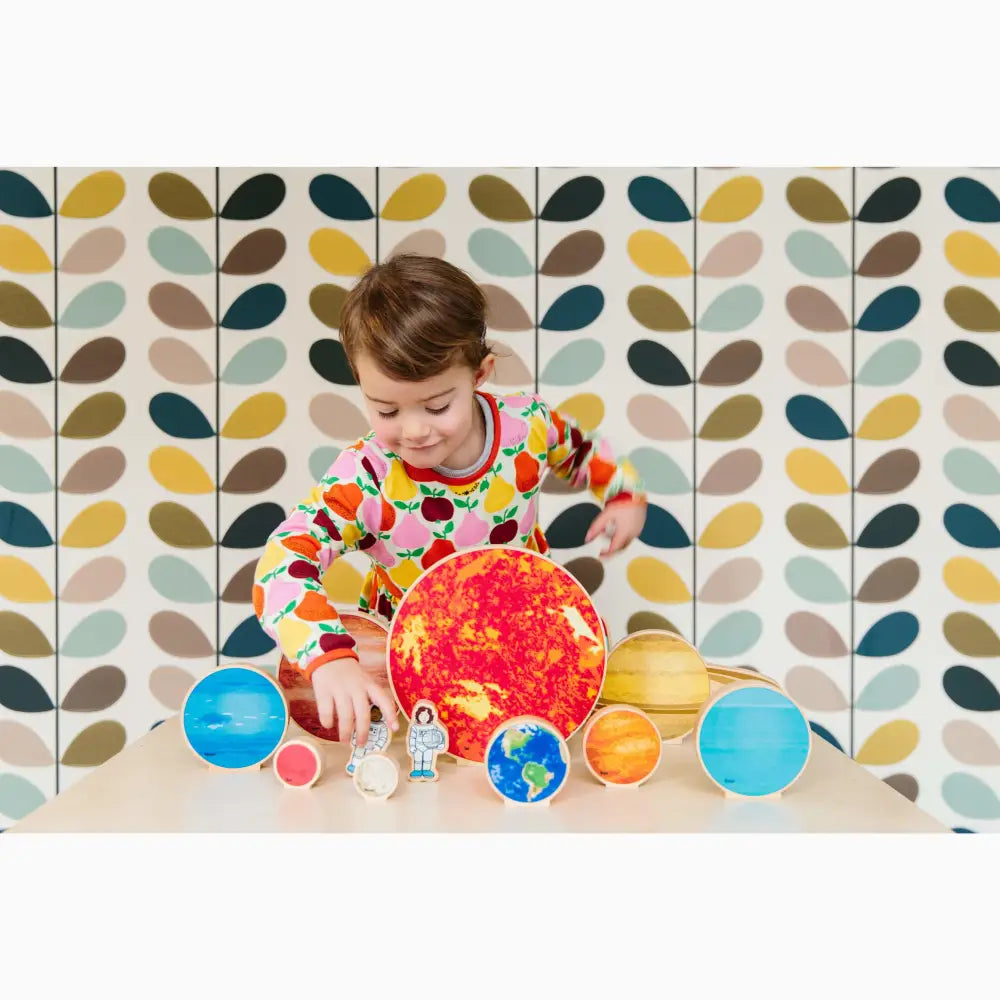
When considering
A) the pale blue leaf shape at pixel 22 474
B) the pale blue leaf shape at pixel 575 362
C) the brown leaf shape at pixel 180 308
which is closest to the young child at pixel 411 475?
the pale blue leaf shape at pixel 575 362

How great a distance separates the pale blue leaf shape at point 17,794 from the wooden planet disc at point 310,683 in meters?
0.99

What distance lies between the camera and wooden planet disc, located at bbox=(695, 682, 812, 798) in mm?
791

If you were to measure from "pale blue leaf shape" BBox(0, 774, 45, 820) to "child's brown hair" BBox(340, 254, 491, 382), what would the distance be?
3.89 feet

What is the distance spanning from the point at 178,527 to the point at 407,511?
0.76 metres

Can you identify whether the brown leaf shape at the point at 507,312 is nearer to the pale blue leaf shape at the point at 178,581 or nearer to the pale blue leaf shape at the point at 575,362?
the pale blue leaf shape at the point at 575,362

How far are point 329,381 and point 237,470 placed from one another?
229 mm

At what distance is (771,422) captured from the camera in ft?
5.18

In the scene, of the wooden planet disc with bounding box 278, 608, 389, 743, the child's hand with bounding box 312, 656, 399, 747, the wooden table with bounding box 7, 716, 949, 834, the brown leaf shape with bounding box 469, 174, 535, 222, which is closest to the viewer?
the wooden table with bounding box 7, 716, 949, 834

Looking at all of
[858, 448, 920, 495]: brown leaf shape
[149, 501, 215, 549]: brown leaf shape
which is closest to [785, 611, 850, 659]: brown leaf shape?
[858, 448, 920, 495]: brown leaf shape

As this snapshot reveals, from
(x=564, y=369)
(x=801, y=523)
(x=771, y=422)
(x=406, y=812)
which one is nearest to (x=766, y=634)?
(x=801, y=523)

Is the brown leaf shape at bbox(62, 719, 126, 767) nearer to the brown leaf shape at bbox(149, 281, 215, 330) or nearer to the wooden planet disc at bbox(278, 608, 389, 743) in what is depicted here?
the brown leaf shape at bbox(149, 281, 215, 330)

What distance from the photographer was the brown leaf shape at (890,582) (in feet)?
5.25

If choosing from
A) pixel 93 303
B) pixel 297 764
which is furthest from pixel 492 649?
pixel 93 303

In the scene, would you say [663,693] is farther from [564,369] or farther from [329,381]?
[329,381]
